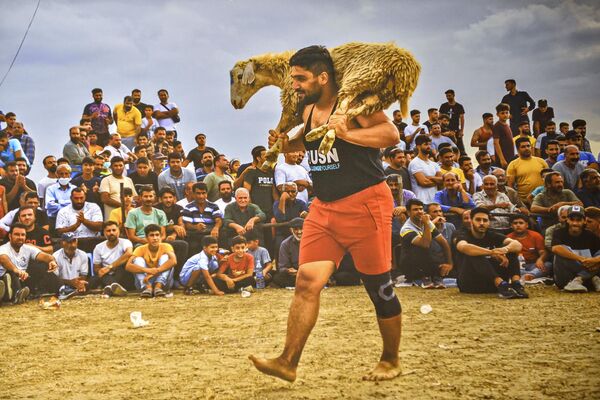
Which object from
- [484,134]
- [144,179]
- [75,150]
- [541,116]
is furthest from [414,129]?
[75,150]

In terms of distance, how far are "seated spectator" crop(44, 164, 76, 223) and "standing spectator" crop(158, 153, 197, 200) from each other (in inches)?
57.6

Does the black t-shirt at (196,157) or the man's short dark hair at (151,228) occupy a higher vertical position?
the black t-shirt at (196,157)

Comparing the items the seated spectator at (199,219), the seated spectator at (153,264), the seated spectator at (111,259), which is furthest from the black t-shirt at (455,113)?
the seated spectator at (111,259)

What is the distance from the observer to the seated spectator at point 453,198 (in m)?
10.0

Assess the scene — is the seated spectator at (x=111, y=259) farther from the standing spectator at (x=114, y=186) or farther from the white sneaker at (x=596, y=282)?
the white sneaker at (x=596, y=282)

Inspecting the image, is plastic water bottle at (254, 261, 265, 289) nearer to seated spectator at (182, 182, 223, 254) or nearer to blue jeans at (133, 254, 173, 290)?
seated spectator at (182, 182, 223, 254)

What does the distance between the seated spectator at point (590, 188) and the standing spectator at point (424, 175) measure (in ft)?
7.30

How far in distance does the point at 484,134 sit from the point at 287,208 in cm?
582

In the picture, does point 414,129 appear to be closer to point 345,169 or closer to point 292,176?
point 292,176

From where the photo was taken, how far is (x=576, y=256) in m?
8.47

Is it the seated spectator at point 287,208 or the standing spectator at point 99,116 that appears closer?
the seated spectator at point 287,208

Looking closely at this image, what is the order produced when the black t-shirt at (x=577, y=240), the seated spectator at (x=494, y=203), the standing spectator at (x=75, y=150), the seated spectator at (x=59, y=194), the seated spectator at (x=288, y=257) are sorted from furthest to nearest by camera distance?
the standing spectator at (x=75, y=150) < the seated spectator at (x=59, y=194) < the seated spectator at (x=494, y=203) < the seated spectator at (x=288, y=257) < the black t-shirt at (x=577, y=240)

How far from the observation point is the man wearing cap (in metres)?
8.41

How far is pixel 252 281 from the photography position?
973 centimetres
